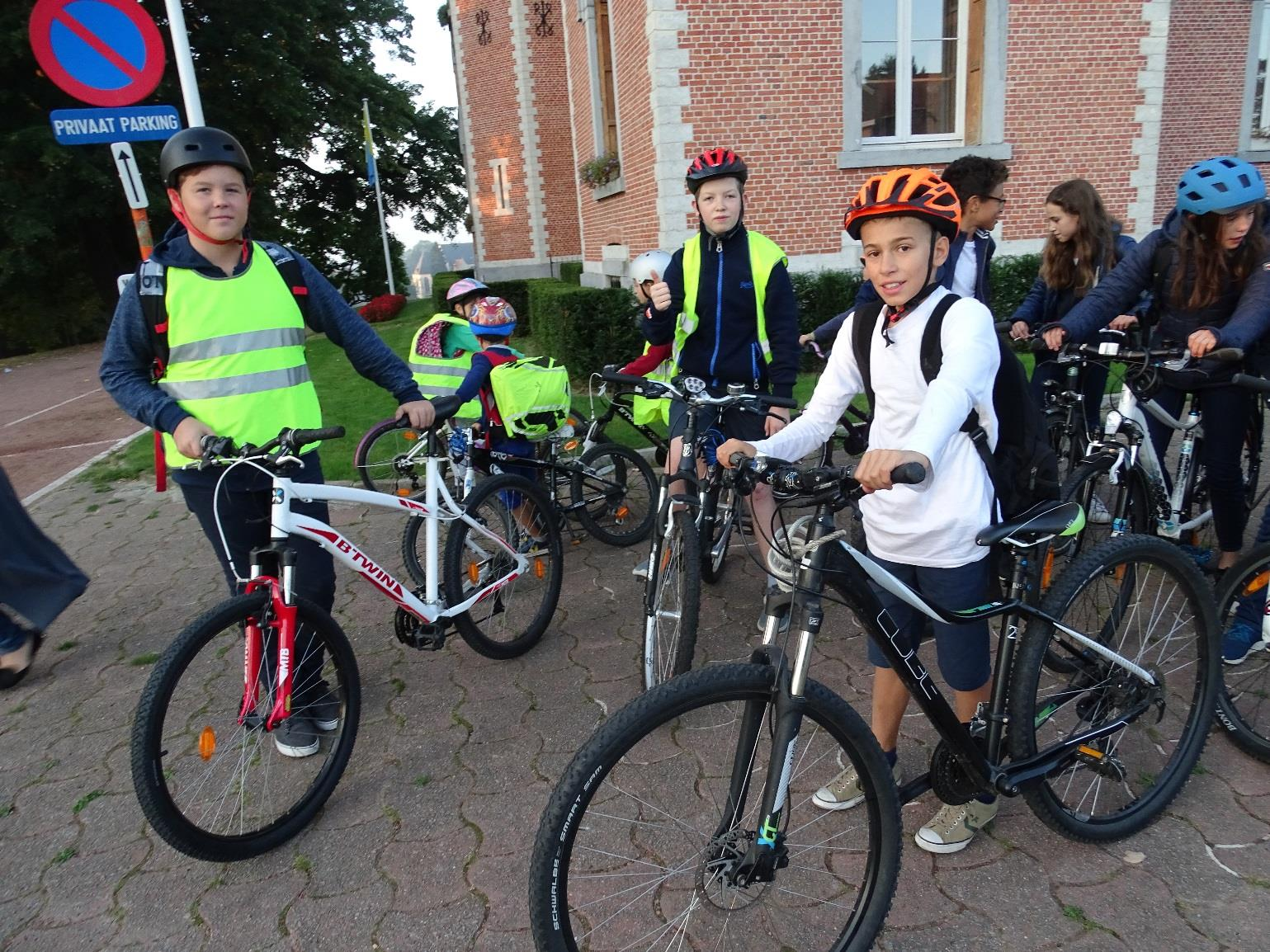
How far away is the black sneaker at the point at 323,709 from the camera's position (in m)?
3.01

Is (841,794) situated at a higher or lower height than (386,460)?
lower

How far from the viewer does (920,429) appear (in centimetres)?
192

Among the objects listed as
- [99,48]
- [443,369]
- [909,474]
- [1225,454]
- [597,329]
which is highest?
[99,48]

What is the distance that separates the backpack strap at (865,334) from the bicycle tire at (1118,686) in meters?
0.78

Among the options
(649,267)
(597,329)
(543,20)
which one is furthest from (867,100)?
(543,20)

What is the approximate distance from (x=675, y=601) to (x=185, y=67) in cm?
583

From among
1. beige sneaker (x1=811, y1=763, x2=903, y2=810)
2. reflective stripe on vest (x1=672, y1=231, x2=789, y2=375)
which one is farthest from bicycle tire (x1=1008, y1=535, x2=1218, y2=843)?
reflective stripe on vest (x1=672, y1=231, x2=789, y2=375)

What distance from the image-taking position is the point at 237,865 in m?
2.61

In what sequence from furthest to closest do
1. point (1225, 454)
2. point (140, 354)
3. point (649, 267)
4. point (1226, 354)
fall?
point (649, 267)
point (1225, 454)
point (1226, 354)
point (140, 354)

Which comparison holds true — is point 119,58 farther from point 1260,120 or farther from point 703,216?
point 1260,120

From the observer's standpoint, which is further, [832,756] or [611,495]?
[611,495]

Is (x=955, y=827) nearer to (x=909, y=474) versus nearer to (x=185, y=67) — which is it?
(x=909, y=474)

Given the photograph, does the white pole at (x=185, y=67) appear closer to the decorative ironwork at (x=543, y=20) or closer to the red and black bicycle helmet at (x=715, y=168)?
the red and black bicycle helmet at (x=715, y=168)

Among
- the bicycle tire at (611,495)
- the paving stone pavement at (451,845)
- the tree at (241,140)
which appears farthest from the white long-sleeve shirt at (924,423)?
the tree at (241,140)
